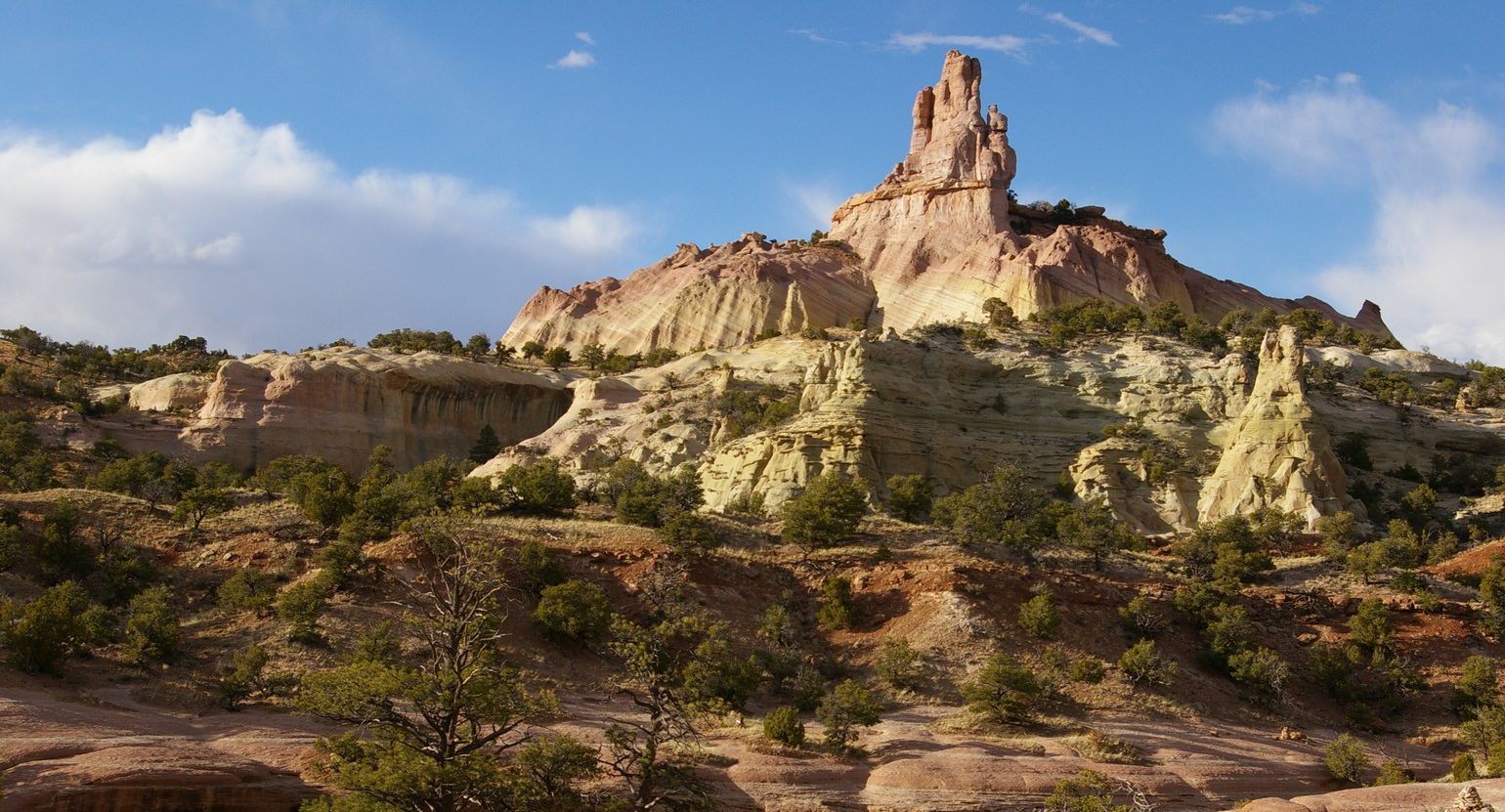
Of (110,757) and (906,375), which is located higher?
(906,375)

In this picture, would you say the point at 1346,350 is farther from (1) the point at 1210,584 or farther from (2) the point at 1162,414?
(1) the point at 1210,584

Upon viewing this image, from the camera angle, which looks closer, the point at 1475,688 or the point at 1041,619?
the point at 1041,619

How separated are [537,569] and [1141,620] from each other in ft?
54.0

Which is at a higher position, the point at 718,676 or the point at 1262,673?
the point at 1262,673

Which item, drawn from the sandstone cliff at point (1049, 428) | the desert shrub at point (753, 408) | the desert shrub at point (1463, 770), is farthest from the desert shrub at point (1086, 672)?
the desert shrub at point (753, 408)

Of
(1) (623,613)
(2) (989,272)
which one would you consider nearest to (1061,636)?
(1) (623,613)

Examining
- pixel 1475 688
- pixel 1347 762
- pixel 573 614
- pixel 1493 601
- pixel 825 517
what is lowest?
pixel 1347 762

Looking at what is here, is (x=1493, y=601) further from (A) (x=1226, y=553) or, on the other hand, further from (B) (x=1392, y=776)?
(B) (x=1392, y=776)

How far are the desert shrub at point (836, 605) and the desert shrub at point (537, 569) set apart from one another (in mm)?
7181

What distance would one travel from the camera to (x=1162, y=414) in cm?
6066

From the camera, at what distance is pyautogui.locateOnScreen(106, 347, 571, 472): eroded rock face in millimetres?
66750

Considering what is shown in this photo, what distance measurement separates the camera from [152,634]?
104ft

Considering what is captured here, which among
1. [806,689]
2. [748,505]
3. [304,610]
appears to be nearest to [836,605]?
[806,689]

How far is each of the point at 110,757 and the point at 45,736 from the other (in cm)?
158
